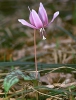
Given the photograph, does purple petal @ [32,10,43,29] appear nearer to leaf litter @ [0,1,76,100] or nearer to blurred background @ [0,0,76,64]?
leaf litter @ [0,1,76,100]

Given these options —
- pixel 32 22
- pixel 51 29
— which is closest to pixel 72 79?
pixel 32 22

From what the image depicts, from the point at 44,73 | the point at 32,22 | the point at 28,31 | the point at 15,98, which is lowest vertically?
the point at 15,98

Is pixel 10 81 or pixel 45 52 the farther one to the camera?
pixel 45 52

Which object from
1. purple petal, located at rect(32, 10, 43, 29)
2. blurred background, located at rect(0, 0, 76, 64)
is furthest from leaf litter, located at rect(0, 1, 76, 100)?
purple petal, located at rect(32, 10, 43, 29)

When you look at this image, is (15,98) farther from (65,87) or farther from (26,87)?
(65,87)

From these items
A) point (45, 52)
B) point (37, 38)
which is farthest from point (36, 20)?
point (37, 38)

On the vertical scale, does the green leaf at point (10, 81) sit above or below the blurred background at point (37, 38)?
Result: below

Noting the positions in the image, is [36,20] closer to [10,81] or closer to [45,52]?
[10,81]

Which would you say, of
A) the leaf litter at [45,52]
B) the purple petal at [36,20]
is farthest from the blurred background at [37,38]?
the purple petal at [36,20]

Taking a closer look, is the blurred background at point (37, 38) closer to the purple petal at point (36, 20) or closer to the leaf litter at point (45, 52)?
the leaf litter at point (45, 52)
